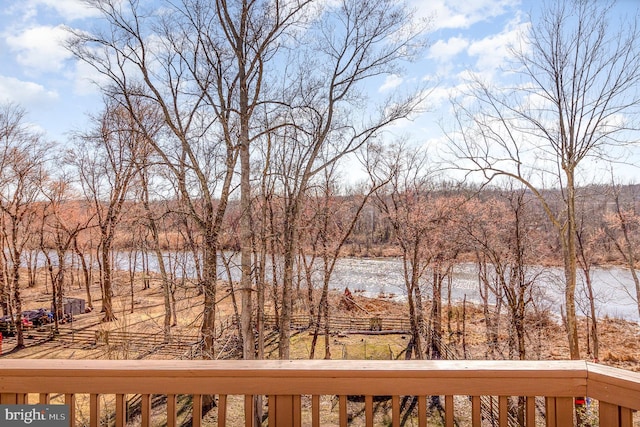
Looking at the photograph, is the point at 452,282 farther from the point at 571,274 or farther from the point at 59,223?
the point at 59,223

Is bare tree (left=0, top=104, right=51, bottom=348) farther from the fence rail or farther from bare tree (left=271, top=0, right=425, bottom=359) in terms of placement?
bare tree (left=271, top=0, right=425, bottom=359)

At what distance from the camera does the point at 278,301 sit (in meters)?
8.34

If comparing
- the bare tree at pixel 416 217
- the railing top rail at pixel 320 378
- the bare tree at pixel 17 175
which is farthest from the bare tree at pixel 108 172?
the railing top rail at pixel 320 378

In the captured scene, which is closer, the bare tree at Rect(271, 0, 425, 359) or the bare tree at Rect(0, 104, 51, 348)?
the bare tree at Rect(271, 0, 425, 359)


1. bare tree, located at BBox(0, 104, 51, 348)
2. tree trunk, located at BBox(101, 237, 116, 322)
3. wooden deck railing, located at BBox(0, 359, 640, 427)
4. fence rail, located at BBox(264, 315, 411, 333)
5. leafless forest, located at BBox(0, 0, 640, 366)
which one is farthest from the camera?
fence rail, located at BBox(264, 315, 411, 333)

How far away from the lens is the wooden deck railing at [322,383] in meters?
1.10

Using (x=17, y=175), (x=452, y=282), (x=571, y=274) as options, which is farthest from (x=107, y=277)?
(x=452, y=282)

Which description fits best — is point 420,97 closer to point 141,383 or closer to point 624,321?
point 141,383

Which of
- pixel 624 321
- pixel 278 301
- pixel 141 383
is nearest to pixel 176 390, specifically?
pixel 141 383

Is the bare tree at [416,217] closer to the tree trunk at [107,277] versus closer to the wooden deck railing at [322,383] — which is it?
the tree trunk at [107,277]

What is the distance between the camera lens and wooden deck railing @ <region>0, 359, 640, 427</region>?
43.3 inches

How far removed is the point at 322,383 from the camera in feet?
3.68

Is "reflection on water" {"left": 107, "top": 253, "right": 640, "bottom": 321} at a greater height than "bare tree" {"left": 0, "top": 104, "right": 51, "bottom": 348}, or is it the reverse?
"bare tree" {"left": 0, "top": 104, "right": 51, "bottom": 348}

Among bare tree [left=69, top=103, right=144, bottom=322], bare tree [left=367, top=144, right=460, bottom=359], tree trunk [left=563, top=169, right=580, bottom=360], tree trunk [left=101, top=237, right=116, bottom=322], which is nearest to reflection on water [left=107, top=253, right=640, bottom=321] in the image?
bare tree [left=367, top=144, right=460, bottom=359]
